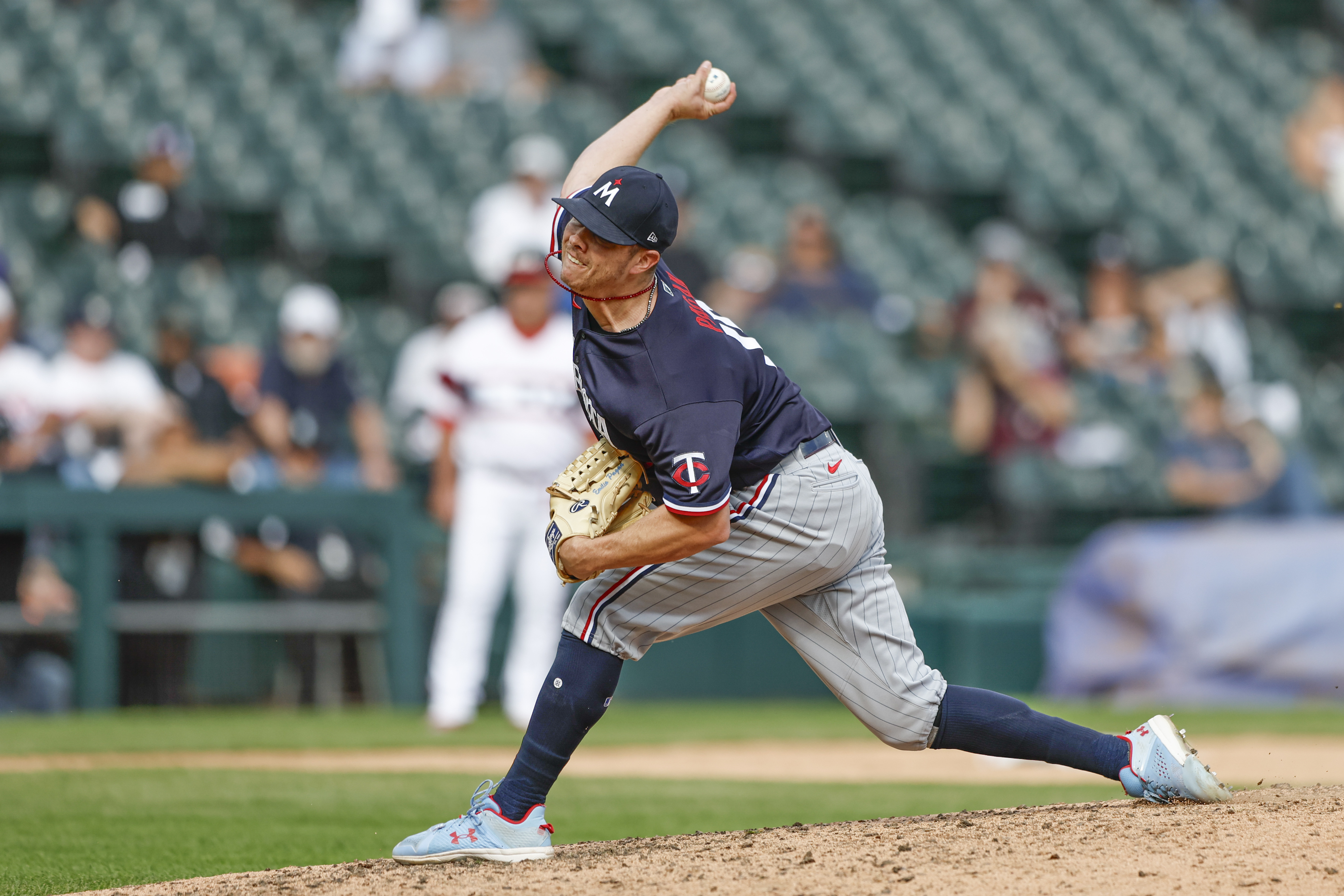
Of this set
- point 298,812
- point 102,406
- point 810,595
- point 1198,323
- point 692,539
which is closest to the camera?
point 692,539

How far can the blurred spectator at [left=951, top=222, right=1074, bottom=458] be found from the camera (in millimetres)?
10445

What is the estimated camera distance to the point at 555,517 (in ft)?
11.6

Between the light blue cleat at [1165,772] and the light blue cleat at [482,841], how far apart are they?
4.53ft

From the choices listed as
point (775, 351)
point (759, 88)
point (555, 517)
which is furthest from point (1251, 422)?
point (555, 517)

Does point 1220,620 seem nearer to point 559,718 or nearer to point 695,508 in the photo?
point 559,718

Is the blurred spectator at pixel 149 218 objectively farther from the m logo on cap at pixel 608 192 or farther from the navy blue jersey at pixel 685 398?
the m logo on cap at pixel 608 192

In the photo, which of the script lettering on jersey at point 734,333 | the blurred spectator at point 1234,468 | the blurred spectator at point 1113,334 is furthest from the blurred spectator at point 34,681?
the blurred spectator at point 1113,334

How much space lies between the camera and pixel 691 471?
3.29 m

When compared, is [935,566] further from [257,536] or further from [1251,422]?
[257,536]

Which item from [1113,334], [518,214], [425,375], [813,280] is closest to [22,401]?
[425,375]

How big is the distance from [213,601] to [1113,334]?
6.89 m

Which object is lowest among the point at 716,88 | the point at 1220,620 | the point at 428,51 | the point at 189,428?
the point at 1220,620

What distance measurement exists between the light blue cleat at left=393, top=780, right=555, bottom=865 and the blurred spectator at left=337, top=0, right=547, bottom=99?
9.24 m

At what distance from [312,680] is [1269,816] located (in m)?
5.79
